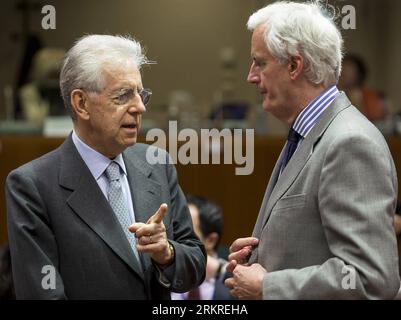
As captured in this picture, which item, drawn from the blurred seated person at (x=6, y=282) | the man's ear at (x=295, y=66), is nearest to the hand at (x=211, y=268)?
the blurred seated person at (x=6, y=282)

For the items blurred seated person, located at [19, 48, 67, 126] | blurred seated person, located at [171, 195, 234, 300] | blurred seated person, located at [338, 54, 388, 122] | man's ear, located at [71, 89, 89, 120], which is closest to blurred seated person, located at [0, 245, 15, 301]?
blurred seated person, located at [171, 195, 234, 300]

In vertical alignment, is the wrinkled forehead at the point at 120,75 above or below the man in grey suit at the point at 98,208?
above

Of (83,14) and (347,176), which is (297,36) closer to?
(347,176)

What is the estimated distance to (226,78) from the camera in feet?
28.4

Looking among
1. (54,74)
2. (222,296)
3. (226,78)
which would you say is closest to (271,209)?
(222,296)

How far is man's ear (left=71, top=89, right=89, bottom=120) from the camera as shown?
7.12ft

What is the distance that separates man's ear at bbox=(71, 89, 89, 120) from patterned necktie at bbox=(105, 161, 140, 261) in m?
0.15

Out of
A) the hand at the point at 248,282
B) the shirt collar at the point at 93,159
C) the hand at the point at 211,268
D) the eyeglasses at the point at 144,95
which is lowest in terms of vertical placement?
the hand at the point at 211,268

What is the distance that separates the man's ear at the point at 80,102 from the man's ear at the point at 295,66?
0.50 metres

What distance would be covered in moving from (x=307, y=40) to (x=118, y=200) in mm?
612

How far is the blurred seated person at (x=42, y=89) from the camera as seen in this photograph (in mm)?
6070

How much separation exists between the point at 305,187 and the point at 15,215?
2.21 feet

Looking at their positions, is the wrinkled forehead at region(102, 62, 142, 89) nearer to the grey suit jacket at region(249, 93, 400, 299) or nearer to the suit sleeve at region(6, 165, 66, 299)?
the suit sleeve at region(6, 165, 66, 299)

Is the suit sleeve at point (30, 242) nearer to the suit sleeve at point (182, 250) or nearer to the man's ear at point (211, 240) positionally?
the suit sleeve at point (182, 250)
